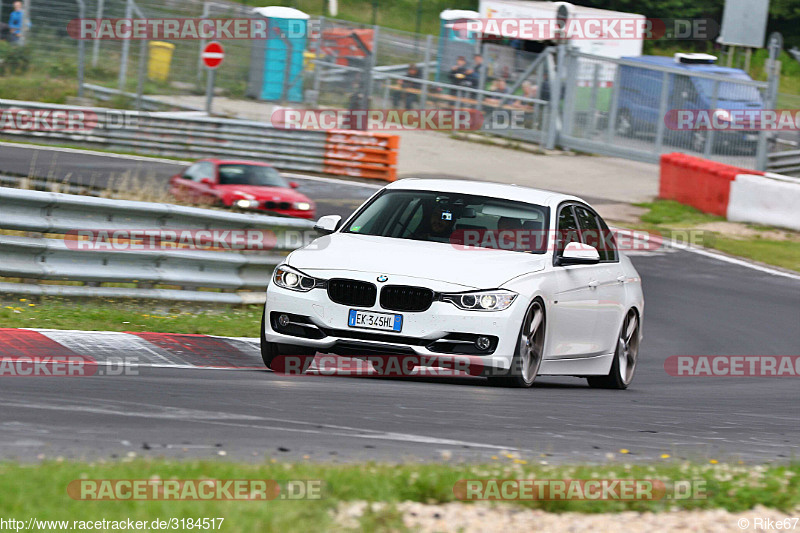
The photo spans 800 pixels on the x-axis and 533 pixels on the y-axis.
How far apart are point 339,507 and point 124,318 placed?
264 inches

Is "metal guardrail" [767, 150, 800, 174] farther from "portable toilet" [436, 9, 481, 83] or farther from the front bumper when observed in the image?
the front bumper

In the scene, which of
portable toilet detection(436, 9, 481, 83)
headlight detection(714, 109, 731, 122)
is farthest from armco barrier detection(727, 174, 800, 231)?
portable toilet detection(436, 9, 481, 83)

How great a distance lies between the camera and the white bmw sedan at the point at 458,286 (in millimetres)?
8719

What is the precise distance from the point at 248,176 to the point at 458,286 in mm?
13530

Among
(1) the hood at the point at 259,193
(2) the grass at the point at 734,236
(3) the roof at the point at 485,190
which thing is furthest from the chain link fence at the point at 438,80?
(3) the roof at the point at 485,190

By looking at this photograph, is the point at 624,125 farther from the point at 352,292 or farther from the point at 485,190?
the point at 352,292

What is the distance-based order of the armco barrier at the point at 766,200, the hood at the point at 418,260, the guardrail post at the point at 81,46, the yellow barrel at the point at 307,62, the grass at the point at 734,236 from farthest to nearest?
the yellow barrel at the point at 307,62
the guardrail post at the point at 81,46
the armco barrier at the point at 766,200
the grass at the point at 734,236
the hood at the point at 418,260

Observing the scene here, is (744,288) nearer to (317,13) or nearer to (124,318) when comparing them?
(124,318)

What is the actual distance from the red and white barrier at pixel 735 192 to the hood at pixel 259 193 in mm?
9255

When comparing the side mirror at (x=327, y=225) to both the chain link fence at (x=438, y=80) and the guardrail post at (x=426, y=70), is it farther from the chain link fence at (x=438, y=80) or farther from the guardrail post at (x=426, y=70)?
the guardrail post at (x=426, y=70)

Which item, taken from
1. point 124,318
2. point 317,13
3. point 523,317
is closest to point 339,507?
point 523,317

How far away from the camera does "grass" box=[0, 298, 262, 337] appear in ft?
34.6

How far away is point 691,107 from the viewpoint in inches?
1276

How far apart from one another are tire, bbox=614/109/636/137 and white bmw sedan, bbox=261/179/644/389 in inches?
923
